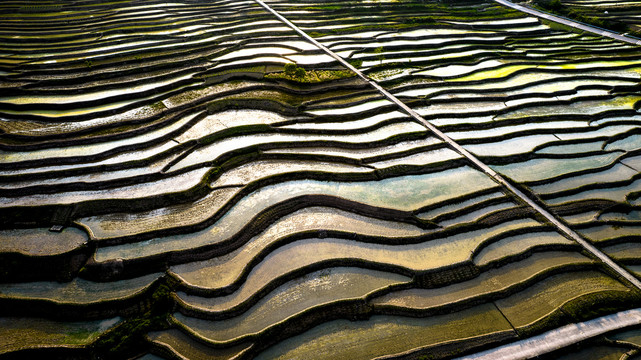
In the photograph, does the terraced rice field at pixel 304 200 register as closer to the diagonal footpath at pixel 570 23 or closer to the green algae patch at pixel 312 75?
the green algae patch at pixel 312 75

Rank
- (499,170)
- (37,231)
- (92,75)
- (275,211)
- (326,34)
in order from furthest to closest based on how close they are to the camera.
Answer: (326,34) → (92,75) → (499,170) → (275,211) → (37,231)

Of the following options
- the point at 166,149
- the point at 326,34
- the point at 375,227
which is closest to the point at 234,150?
the point at 166,149

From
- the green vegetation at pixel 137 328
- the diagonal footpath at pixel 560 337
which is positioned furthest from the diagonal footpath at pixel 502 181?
the green vegetation at pixel 137 328

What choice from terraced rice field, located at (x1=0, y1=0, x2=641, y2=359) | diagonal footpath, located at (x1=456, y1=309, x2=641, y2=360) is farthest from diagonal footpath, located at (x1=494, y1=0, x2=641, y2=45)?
diagonal footpath, located at (x1=456, y1=309, x2=641, y2=360)

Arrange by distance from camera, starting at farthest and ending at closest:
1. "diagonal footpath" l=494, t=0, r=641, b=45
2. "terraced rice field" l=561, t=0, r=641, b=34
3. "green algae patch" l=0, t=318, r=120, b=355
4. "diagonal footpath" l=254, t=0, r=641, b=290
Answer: "terraced rice field" l=561, t=0, r=641, b=34, "diagonal footpath" l=494, t=0, r=641, b=45, "diagonal footpath" l=254, t=0, r=641, b=290, "green algae patch" l=0, t=318, r=120, b=355

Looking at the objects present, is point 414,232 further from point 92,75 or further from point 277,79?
point 92,75

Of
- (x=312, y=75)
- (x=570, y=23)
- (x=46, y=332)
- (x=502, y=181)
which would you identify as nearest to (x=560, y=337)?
(x=502, y=181)

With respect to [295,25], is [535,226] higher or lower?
lower

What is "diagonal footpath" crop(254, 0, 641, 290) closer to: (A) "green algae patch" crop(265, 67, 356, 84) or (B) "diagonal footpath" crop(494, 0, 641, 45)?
(A) "green algae patch" crop(265, 67, 356, 84)
